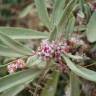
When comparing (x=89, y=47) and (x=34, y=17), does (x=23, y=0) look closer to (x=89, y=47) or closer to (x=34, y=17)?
(x=34, y=17)

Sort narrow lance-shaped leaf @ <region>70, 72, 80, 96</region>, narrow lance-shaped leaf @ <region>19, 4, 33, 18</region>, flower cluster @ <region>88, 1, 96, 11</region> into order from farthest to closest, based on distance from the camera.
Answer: narrow lance-shaped leaf @ <region>19, 4, 33, 18</region>
flower cluster @ <region>88, 1, 96, 11</region>
narrow lance-shaped leaf @ <region>70, 72, 80, 96</region>

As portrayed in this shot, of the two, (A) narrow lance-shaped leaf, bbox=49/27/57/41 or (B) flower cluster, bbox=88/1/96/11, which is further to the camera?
(B) flower cluster, bbox=88/1/96/11

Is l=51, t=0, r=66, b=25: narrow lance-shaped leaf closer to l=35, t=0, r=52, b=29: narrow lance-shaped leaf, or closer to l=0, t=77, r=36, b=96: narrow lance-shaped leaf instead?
l=35, t=0, r=52, b=29: narrow lance-shaped leaf

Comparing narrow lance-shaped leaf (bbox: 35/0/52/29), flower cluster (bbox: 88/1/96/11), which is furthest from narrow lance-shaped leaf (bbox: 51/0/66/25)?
flower cluster (bbox: 88/1/96/11)

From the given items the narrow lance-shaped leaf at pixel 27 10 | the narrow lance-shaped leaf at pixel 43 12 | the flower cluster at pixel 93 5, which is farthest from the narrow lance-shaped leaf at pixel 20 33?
the narrow lance-shaped leaf at pixel 27 10

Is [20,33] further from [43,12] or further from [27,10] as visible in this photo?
[27,10]

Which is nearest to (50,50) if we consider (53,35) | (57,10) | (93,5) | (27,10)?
(53,35)

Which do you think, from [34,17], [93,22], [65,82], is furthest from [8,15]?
[93,22]
